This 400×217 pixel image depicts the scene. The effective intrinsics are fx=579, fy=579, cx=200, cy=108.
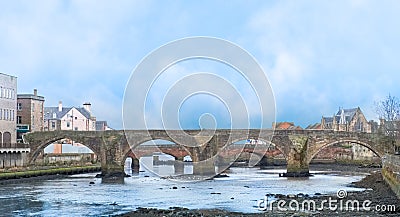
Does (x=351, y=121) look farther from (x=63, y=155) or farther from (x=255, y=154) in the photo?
(x=63, y=155)

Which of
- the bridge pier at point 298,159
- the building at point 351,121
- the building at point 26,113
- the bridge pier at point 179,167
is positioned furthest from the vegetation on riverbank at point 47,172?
the building at point 351,121

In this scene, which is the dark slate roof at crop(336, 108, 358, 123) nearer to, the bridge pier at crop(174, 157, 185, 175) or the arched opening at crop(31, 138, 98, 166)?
the bridge pier at crop(174, 157, 185, 175)

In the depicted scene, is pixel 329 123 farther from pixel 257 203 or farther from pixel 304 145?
pixel 257 203

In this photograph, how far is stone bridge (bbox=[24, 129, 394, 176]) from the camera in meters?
69.9

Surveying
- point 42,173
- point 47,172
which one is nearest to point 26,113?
point 47,172

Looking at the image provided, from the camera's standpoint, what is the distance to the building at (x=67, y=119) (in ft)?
364

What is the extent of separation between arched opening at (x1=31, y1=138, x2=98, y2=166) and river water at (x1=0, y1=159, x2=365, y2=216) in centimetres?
1658

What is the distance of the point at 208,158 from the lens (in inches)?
2800

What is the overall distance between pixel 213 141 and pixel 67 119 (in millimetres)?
48574

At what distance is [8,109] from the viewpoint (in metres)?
73.3

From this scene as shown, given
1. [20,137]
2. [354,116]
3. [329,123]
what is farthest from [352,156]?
[20,137]

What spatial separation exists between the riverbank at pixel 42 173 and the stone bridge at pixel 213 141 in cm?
450

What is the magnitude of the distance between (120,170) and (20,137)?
18.3 m

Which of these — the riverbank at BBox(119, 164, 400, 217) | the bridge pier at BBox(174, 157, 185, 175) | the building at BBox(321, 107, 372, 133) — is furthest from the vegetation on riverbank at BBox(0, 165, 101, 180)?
the building at BBox(321, 107, 372, 133)
